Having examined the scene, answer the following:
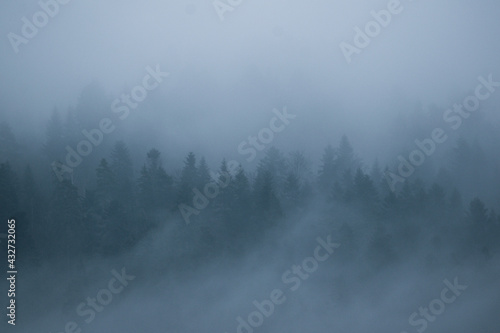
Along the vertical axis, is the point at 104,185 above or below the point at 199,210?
above

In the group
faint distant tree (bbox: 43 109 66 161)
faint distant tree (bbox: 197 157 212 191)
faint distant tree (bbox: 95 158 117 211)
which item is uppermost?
faint distant tree (bbox: 43 109 66 161)

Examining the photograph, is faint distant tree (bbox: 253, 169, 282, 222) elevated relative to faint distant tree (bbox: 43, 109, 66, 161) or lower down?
lower down

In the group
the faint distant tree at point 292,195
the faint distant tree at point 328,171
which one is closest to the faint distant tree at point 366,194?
the faint distant tree at point 328,171

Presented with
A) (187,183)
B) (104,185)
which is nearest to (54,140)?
(104,185)

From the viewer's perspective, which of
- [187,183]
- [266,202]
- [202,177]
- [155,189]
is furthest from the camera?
[202,177]

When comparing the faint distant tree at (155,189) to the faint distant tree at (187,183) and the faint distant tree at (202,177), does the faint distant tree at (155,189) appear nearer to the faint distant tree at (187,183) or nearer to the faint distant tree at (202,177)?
the faint distant tree at (187,183)

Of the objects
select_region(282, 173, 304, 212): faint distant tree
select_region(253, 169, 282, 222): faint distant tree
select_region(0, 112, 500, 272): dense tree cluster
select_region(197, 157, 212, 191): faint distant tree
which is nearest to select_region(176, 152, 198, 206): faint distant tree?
select_region(0, 112, 500, 272): dense tree cluster

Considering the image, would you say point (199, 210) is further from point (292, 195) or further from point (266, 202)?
point (292, 195)

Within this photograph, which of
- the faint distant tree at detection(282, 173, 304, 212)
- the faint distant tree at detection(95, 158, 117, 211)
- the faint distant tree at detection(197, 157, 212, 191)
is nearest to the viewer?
the faint distant tree at detection(95, 158, 117, 211)

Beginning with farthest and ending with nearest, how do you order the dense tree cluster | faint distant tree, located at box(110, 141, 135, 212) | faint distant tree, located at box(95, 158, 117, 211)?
faint distant tree, located at box(110, 141, 135, 212)
faint distant tree, located at box(95, 158, 117, 211)
the dense tree cluster

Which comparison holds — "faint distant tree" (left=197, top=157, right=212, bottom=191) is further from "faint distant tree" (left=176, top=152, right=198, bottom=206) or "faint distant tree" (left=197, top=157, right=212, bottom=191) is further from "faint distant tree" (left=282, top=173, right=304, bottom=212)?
"faint distant tree" (left=282, top=173, right=304, bottom=212)

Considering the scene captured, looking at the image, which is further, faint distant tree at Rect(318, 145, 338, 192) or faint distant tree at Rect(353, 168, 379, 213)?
faint distant tree at Rect(318, 145, 338, 192)

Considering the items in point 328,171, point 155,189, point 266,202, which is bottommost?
point 328,171

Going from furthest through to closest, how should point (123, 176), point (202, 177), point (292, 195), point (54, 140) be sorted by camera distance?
point (54, 140) → point (292, 195) → point (202, 177) → point (123, 176)
